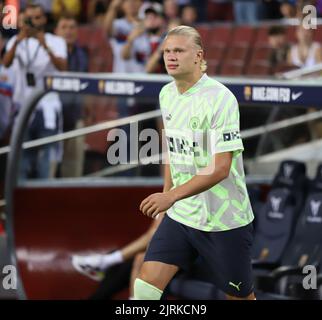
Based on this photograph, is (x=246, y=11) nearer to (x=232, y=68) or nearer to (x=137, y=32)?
(x=232, y=68)

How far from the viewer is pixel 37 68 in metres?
10.6

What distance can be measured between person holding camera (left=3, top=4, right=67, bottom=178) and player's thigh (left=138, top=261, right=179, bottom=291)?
369 centimetres

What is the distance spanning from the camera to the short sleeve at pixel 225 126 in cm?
595

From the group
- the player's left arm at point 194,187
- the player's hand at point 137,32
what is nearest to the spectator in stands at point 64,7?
the player's hand at point 137,32

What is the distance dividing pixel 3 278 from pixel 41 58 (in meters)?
2.24

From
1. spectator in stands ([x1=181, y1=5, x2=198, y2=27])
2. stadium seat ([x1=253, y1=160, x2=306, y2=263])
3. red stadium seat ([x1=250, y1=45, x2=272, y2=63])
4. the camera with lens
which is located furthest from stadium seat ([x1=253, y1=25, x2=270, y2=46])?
stadium seat ([x1=253, y1=160, x2=306, y2=263])

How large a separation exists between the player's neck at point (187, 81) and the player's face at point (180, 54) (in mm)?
73

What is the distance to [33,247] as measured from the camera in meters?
9.71

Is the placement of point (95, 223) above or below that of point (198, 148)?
below

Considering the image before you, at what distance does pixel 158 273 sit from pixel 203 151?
2.37 feet

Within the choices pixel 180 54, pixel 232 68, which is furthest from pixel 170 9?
pixel 180 54

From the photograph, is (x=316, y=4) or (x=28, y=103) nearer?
(x=28, y=103)
